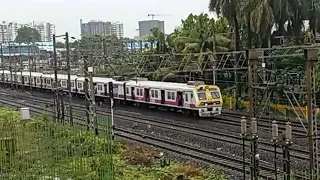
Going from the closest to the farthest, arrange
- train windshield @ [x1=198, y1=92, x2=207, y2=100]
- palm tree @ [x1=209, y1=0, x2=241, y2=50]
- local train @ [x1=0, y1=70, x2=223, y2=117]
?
train windshield @ [x1=198, y1=92, x2=207, y2=100] → local train @ [x1=0, y1=70, x2=223, y2=117] → palm tree @ [x1=209, y1=0, x2=241, y2=50]

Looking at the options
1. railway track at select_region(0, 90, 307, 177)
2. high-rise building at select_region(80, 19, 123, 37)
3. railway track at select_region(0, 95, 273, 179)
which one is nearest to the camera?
railway track at select_region(0, 95, 273, 179)

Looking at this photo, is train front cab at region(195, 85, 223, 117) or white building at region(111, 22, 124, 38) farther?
white building at region(111, 22, 124, 38)

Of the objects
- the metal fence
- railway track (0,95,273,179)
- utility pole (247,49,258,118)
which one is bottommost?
railway track (0,95,273,179)

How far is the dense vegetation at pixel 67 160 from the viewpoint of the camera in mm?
12758

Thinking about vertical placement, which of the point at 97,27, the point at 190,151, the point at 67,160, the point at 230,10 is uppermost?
the point at 97,27

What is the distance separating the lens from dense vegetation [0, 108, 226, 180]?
1276 centimetres

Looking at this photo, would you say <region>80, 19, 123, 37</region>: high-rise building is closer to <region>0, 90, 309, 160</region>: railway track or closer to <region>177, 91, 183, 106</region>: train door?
<region>0, 90, 309, 160</region>: railway track

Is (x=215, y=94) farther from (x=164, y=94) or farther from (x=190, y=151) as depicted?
(x=190, y=151)

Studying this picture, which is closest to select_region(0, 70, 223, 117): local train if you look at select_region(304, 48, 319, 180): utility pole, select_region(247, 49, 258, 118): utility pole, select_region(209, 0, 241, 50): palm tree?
select_region(209, 0, 241, 50): palm tree

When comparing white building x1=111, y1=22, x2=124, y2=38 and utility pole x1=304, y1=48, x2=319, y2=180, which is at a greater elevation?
white building x1=111, y1=22, x2=124, y2=38

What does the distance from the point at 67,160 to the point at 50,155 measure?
19.5 inches

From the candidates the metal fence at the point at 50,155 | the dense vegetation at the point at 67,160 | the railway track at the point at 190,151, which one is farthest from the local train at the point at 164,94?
the metal fence at the point at 50,155

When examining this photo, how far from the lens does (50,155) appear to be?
13680 mm

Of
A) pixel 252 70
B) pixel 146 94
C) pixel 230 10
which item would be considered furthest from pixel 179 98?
pixel 252 70
